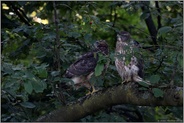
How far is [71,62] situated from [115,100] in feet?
5.62

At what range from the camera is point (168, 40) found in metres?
5.23

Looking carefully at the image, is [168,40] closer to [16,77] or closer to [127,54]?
[127,54]

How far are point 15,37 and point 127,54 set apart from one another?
9.39ft

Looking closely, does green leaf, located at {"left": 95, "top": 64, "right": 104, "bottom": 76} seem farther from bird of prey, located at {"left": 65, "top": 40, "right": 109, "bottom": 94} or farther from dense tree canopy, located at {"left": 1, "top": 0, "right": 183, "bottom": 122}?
bird of prey, located at {"left": 65, "top": 40, "right": 109, "bottom": 94}

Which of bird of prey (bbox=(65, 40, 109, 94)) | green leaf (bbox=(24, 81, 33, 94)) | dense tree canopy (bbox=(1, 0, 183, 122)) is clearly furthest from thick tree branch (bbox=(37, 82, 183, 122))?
bird of prey (bbox=(65, 40, 109, 94))

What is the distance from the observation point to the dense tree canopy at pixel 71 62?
438 centimetres

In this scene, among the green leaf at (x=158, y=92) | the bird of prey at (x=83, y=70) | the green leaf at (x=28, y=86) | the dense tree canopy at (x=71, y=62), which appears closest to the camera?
the green leaf at (x=28, y=86)

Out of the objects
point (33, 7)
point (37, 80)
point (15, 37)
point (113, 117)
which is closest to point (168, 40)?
point (113, 117)

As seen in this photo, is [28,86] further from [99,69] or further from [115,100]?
[115,100]

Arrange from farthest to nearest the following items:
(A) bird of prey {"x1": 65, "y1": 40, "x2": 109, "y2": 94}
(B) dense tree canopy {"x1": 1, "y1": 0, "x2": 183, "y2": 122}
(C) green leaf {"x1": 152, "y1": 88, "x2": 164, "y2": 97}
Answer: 1. (A) bird of prey {"x1": 65, "y1": 40, "x2": 109, "y2": 94}
2. (B) dense tree canopy {"x1": 1, "y1": 0, "x2": 183, "y2": 122}
3. (C) green leaf {"x1": 152, "y1": 88, "x2": 164, "y2": 97}

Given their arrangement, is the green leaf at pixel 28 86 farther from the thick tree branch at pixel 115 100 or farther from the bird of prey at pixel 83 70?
the bird of prey at pixel 83 70

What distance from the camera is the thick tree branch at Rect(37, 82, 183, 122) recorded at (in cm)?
425

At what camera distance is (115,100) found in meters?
4.74

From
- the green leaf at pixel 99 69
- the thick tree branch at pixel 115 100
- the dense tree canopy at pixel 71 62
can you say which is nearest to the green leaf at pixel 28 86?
the dense tree canopy at pixel 71 62
